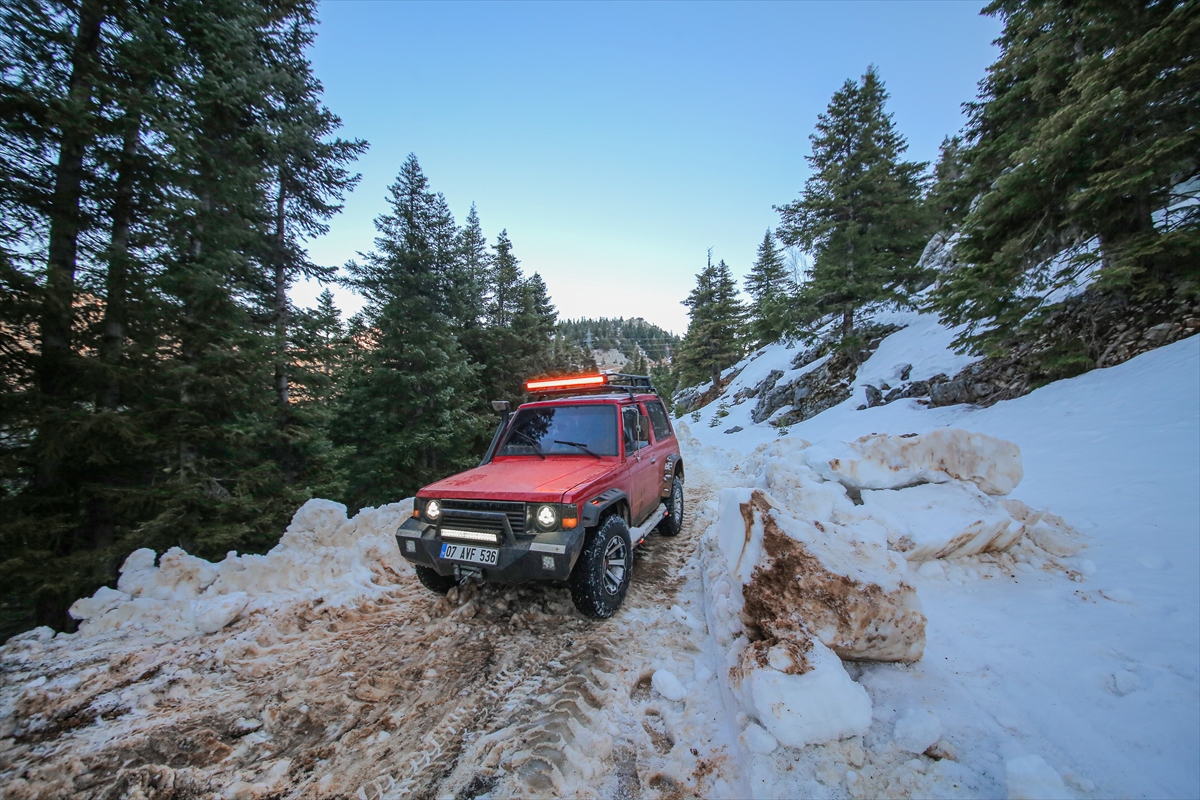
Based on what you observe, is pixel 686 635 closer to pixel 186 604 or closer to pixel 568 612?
pixel 568 612

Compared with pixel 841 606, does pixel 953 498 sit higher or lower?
higher

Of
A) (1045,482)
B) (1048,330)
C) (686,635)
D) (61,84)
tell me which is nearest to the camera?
(686,635)

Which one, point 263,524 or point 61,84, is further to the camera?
point 263,524

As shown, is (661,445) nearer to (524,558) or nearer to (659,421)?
(659,421)

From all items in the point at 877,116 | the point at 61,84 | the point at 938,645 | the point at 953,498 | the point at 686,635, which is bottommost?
the point at 686,635

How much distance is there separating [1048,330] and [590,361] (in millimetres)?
33602

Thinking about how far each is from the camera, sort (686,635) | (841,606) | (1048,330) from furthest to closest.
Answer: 1. (1048,330)
2. (686,635)
3. (841,606)

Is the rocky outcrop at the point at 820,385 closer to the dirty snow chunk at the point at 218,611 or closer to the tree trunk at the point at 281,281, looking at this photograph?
the tree trunk at the point at 281,281

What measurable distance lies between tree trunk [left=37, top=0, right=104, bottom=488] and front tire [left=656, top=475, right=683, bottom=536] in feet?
24.4

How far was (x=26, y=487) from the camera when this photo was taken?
15.5ft

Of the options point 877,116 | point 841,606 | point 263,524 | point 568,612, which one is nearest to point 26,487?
point 263,524

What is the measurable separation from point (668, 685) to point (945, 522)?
2752 mm

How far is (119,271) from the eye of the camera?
17.7 feet

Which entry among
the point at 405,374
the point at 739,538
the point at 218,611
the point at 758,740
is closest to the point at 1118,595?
the point at 739,538
